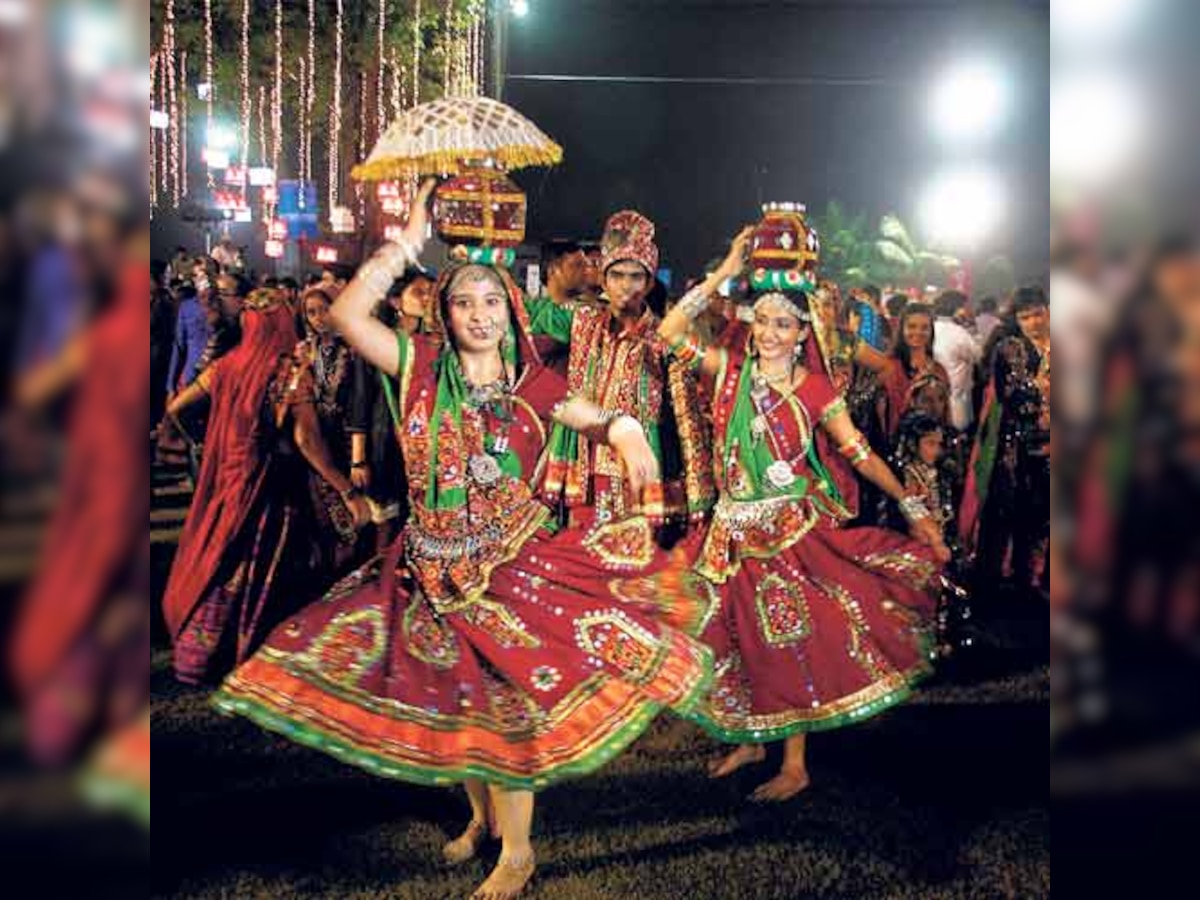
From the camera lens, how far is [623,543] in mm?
4371

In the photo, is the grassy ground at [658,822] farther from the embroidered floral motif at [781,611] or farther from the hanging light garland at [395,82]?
the hanging light garland at [395,82]

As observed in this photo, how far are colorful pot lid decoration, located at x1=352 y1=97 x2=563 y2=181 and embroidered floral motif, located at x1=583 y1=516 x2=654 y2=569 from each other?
112 centimetres

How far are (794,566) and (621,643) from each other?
1289mm

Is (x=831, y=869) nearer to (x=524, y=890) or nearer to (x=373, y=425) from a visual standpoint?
(x=524, y=890)

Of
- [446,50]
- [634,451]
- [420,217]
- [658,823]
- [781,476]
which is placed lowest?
[658,823]

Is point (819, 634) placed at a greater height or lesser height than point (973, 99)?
lesser

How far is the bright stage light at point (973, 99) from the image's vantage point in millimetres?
27406

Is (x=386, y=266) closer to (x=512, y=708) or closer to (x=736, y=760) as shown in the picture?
(x=512, y=708)

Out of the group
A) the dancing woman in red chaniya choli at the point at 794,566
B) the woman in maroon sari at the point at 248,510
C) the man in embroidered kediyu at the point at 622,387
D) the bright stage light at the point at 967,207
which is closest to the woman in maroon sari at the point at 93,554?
the dancing woman in red chaniya choli at the point at 794,566

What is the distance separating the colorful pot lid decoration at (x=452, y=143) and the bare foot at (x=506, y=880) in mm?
1977

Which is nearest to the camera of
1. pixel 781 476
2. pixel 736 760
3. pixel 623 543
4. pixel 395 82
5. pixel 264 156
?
pixel 623 543

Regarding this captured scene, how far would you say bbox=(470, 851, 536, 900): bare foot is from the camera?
400 centimetres

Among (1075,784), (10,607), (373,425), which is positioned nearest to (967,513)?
(373,425)

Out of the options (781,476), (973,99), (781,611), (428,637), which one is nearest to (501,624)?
(428,637)
